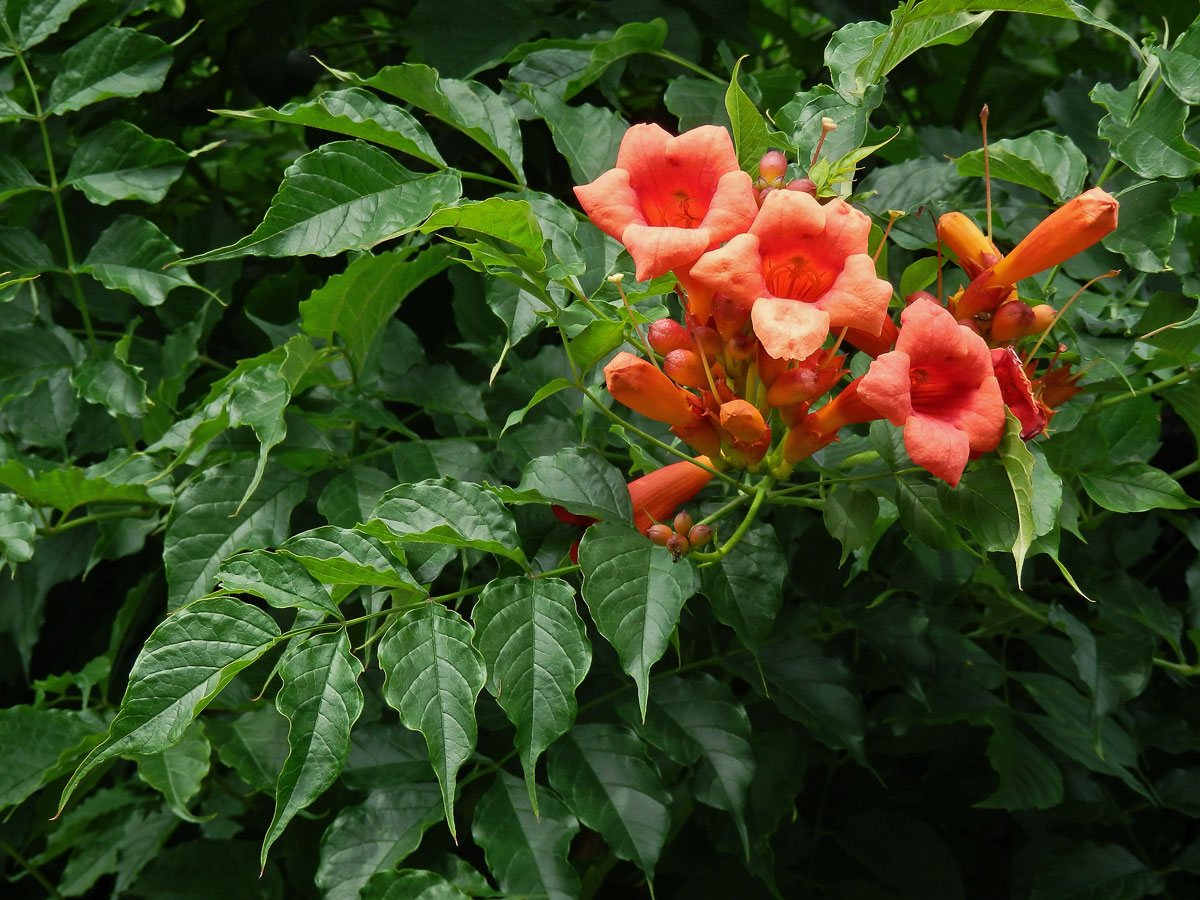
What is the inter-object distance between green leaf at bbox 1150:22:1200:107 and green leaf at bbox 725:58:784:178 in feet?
1.76

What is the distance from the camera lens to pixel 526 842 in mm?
1443

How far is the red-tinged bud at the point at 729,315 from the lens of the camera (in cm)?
112

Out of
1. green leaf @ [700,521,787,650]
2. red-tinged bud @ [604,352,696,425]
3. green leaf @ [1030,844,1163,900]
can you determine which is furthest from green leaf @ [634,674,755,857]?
green leaf @ [1030,844,1163,900]

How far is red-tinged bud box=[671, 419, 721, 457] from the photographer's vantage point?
1.21 m

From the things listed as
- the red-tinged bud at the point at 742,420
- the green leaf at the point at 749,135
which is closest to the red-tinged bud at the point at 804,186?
the green leaf at the point at 749,135

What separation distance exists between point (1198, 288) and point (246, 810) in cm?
195

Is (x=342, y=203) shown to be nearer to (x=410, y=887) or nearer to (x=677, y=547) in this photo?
(x=677, y=547)

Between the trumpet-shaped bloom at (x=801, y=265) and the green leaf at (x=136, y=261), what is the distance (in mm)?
1171

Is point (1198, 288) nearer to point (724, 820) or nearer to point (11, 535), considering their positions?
point (724, 820)

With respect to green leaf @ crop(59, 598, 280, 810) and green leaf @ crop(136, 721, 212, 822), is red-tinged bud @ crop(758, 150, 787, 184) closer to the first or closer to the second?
green leaf @ crop(59, 598, 280, 810)

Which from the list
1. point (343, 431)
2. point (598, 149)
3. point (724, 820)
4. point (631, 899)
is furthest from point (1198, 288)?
point (631, 899)

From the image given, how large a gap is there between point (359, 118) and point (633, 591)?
0.70 meters

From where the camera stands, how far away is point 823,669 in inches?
64.4

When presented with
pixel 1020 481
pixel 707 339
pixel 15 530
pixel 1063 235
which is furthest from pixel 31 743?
pixel 1063 235
